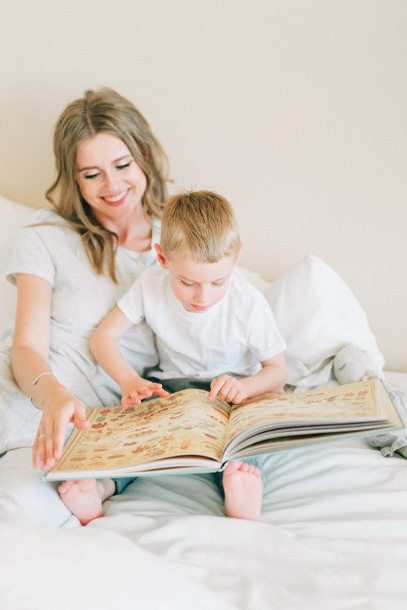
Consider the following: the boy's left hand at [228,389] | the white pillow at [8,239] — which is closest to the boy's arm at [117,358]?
the boy's left hand at [228,389]

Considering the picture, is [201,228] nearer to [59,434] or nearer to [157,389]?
[157,389]

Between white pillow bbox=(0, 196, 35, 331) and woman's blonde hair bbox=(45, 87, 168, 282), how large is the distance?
250mm

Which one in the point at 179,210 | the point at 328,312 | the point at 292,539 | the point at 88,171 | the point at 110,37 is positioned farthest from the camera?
the point at 110,37

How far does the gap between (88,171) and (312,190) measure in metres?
0.66

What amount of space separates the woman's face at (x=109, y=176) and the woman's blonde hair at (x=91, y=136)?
17mm

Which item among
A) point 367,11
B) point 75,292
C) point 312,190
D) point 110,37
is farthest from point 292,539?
point 110,37

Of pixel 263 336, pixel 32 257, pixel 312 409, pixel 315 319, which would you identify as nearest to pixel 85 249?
pixel 32 257

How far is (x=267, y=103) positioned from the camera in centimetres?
159

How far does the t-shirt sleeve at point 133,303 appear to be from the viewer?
1.31 m

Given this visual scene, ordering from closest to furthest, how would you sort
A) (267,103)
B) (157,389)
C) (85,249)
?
(157,389), (85,249), (267,103)

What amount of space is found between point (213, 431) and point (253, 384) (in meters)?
0.22

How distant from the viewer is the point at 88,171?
1342mm

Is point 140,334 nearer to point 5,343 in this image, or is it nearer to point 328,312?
point 5,343

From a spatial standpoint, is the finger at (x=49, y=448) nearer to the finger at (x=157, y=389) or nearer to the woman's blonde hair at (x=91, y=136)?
the finger at (x=157, y=389)
